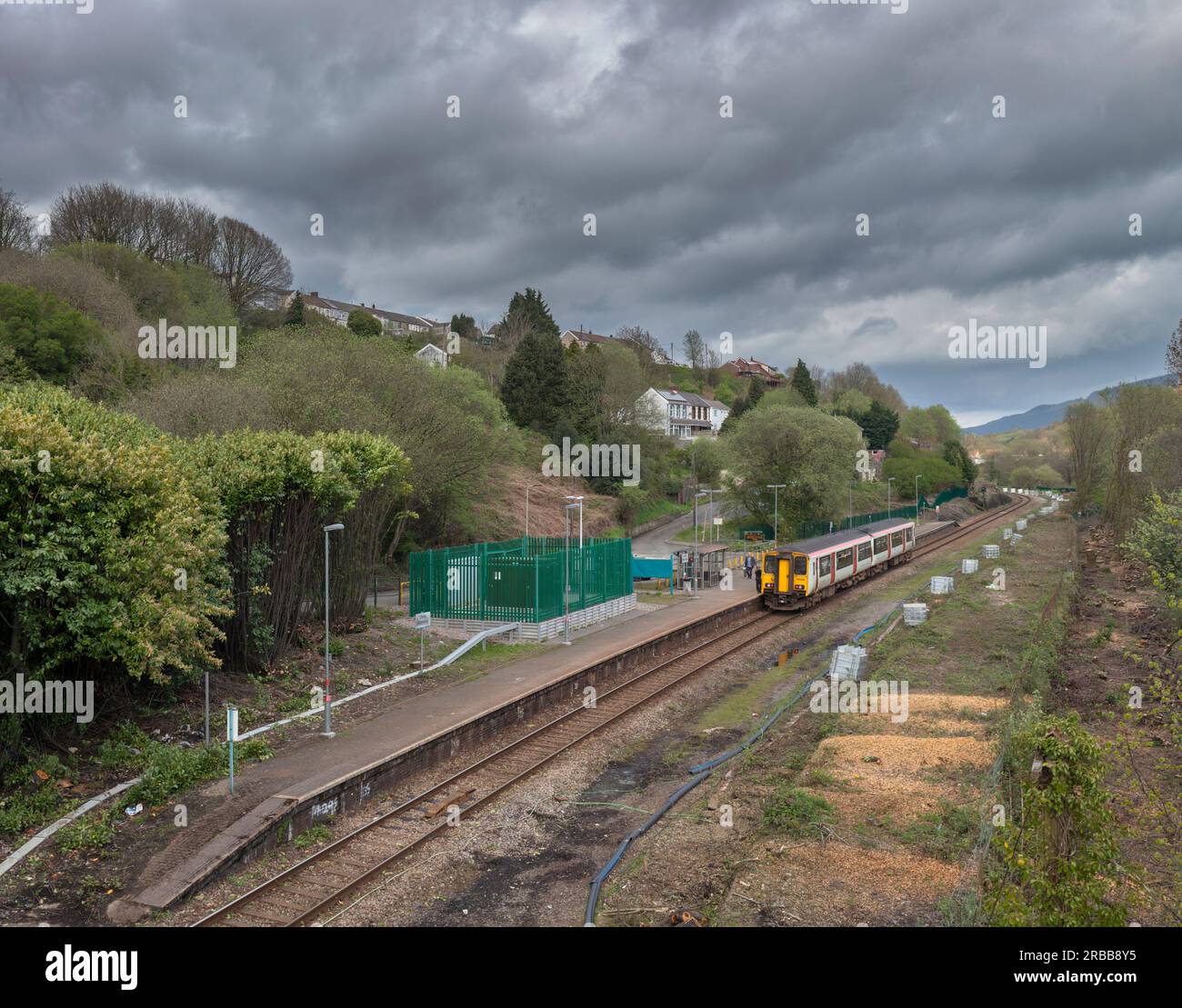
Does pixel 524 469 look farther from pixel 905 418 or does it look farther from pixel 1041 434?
pixel 1041 434

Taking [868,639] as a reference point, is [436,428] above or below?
above

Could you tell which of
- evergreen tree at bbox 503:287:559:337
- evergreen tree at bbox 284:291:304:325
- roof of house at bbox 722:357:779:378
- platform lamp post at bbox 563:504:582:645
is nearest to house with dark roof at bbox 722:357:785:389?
roof of house at bbox 722:357:779:378

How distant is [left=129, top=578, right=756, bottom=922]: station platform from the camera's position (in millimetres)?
10688

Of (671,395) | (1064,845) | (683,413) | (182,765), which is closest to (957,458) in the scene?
(683,413)

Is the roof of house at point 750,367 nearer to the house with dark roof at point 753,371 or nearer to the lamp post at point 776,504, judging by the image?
the house with dark roof at point 753,371

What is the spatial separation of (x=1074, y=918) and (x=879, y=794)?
7042 mm

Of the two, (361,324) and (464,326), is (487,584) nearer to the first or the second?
(361,324)

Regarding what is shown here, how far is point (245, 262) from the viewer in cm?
7019

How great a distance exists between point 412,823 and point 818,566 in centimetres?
2527

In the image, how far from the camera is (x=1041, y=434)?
184250 mm

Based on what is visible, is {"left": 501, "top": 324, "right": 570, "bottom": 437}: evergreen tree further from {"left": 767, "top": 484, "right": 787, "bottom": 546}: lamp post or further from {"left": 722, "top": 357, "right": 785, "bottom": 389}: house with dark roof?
{"left": 722, "top": 357, "right": 785, "bottom": 389}: house with dark roof

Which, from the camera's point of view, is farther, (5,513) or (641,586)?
(641,586)

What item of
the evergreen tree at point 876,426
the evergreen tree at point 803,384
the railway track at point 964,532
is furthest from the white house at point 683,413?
the railway track at point 964,532
